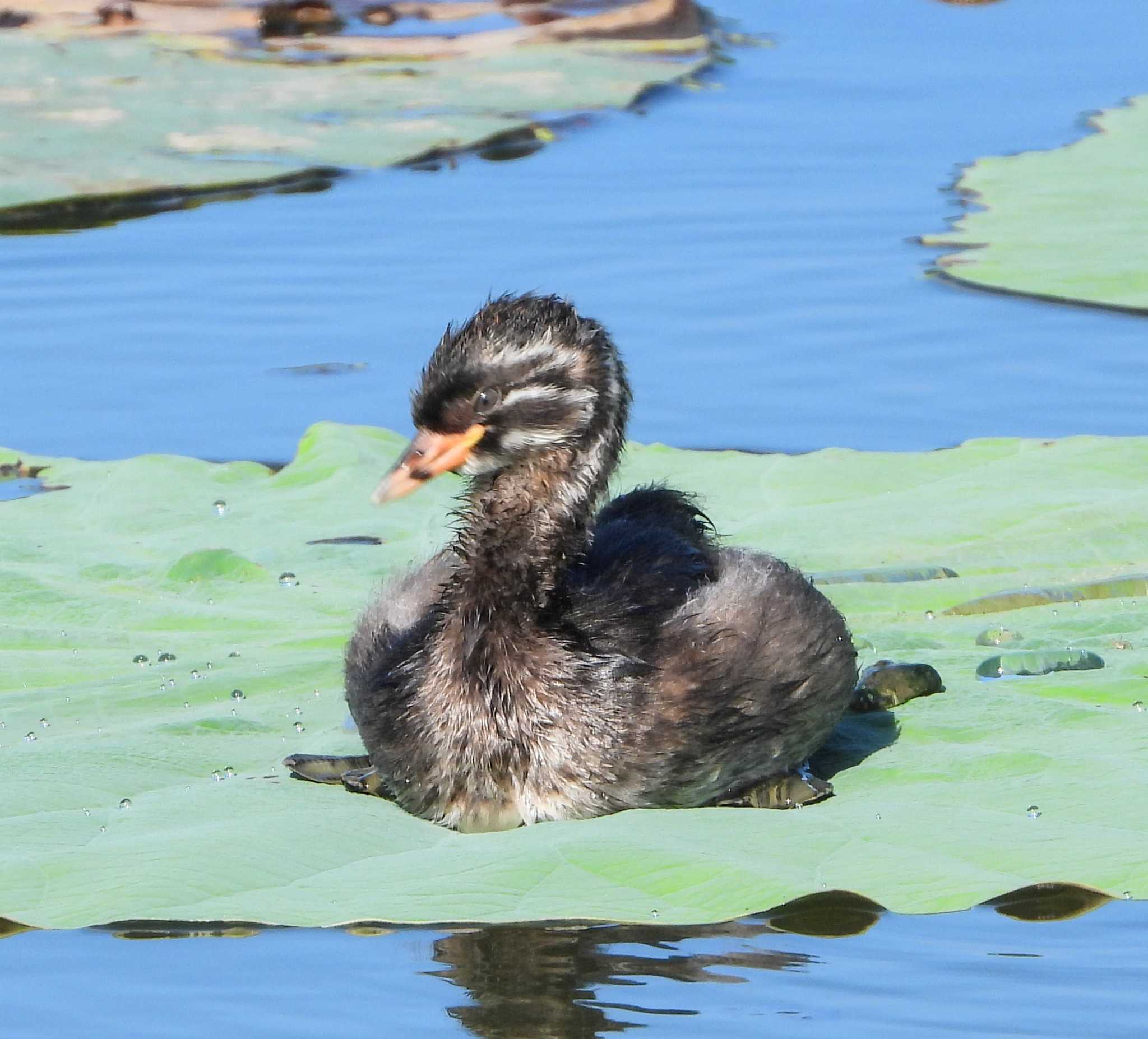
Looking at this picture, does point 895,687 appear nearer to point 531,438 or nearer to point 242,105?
point 531,438

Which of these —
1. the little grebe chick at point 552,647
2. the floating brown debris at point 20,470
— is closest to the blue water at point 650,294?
the floating brown debris at point 20,470

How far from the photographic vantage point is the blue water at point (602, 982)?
15.9 ft

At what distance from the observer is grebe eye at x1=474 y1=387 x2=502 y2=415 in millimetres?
6148

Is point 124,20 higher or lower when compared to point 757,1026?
higher

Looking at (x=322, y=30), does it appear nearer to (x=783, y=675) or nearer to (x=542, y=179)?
(x=542, y=179)

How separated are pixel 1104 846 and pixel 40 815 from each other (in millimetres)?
2623

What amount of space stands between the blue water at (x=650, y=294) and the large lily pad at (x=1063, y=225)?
20cm

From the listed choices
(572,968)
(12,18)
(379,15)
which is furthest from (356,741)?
(379,15)

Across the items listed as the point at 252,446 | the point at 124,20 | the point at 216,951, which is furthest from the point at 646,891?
the point at 124,20

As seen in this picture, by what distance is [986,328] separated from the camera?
11609mm

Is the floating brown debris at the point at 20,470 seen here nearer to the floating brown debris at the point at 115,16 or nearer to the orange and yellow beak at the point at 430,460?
the orange and yellow beak at the point at 430,460

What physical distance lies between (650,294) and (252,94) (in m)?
4.64

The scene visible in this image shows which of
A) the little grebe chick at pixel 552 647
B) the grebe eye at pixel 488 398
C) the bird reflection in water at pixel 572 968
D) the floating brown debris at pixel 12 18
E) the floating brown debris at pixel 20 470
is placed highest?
the floating brown debris at pixel 12 18

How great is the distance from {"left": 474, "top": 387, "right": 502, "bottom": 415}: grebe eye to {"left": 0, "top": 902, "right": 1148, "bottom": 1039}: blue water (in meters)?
1.51
